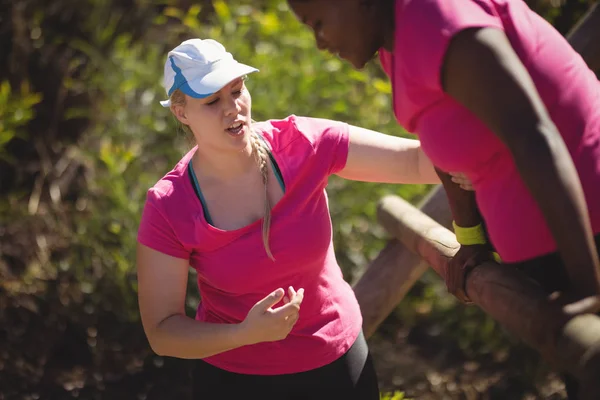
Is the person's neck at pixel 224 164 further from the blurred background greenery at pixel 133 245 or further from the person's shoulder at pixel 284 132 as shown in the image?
the blurred background greenery at pixel 133 245

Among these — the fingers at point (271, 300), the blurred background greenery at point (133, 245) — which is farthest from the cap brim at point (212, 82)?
the blurred background greenery at point (133, 245)

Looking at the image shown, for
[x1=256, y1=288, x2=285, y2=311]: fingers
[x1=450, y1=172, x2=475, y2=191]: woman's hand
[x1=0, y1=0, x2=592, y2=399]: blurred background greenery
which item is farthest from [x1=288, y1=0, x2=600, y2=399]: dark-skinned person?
[x1=0, y1=0, x2=592, y2=399]: blurred background greenery

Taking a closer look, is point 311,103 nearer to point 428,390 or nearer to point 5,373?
point 428,390

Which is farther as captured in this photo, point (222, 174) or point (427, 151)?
point (222, 174)

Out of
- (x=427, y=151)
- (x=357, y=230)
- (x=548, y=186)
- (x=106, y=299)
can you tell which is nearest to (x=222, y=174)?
(x=427, y=151)

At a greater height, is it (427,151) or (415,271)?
(427,151)

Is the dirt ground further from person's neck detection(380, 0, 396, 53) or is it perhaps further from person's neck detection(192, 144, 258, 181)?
person's neck detection(380, 0, 396, 53)

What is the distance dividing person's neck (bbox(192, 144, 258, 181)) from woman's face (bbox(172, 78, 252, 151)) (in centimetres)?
3

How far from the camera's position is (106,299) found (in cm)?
410

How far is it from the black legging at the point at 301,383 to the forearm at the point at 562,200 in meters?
1.08

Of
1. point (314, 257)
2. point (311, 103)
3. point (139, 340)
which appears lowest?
point (139, 340)

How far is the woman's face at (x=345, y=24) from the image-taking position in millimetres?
1427

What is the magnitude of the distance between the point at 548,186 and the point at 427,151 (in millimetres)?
297

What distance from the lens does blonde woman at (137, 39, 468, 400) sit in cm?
207
